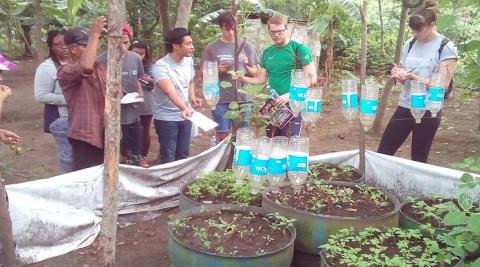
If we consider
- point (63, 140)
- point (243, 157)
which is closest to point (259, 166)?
point (243, 157)

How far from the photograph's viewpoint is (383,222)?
9.44ft

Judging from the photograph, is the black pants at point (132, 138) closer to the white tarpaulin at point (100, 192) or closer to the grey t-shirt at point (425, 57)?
the white tarpaulin at point (100, 192)

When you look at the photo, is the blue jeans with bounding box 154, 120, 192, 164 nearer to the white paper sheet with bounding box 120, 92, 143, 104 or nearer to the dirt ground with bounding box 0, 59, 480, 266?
the white paper sheet with bounding box 120, 92, 143, 104

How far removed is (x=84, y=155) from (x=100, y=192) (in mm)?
318

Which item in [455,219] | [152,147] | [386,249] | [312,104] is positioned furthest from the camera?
[152,147]

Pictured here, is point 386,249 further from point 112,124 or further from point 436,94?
point 112,124

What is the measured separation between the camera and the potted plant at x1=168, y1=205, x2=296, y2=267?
98.2 inches

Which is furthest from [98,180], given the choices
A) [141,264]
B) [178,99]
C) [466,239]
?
[466,239]

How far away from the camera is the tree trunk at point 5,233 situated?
7.69ft

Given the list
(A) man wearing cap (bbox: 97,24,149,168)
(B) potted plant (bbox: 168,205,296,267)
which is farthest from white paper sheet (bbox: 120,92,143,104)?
(B) potted plant (bbox: 168,205,296,267)

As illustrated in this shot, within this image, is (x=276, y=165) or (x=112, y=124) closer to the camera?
(x=112, y=124)

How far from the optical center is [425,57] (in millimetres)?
3789

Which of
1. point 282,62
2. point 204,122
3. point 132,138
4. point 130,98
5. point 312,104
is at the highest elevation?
point 282,62

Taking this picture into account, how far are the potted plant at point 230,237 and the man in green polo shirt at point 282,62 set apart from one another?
1.06m
